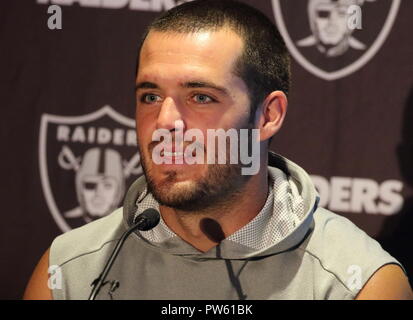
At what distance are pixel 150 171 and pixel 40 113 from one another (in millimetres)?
975

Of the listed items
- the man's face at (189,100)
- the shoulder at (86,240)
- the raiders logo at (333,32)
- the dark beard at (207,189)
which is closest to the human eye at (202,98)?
the man's face at (189,100)

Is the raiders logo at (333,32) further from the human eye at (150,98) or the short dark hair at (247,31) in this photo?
the human eye at (150,98)

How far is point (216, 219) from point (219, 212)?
0.03 metres

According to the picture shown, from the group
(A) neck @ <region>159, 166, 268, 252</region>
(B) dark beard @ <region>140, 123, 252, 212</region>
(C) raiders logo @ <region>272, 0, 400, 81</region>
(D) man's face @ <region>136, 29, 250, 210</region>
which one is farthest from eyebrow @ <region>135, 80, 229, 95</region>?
(C) raiders logo @ <region>272, 0, 400, 81</region>

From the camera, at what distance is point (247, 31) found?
5.82 feet

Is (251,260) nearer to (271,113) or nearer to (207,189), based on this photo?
(207,189)

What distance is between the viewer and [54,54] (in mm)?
2520

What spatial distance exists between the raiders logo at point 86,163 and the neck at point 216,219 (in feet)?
2.34

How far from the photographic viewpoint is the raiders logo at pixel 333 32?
7.65 ft

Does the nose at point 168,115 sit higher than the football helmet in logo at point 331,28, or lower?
lower

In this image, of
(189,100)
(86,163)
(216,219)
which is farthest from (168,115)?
(86,163)

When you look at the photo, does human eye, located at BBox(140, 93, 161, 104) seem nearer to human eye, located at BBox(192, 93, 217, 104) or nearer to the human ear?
human eye, located at BBox(192, 93, 217, 104)

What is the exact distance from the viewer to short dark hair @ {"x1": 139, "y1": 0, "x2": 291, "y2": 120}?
174cm
